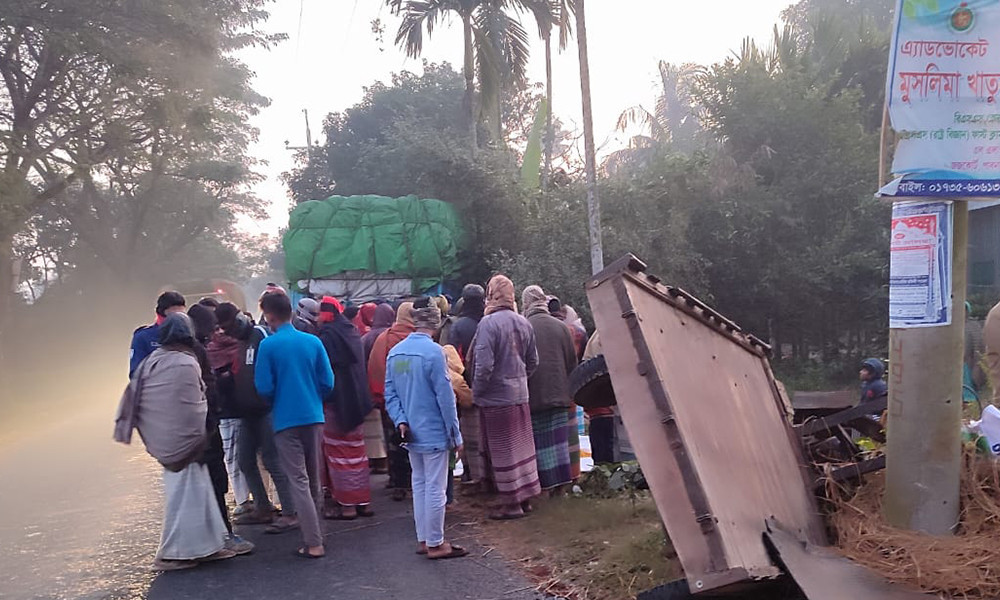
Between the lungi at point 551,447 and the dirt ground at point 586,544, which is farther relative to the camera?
the lungi at point 551,447

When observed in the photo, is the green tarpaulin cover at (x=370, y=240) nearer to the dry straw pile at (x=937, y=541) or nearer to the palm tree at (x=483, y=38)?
the palm tree at (x=483, y=38)

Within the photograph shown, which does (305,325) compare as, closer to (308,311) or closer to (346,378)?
(308,311)

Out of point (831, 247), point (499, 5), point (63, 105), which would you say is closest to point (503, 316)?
point (831, 247)

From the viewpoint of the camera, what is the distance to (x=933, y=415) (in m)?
3.78

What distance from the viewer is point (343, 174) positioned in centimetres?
2984

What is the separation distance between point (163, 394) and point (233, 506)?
259 cm

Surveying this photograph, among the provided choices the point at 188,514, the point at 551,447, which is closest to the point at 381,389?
the point at 551,447

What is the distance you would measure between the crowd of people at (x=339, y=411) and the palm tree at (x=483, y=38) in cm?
1259

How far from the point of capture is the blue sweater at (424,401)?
5.97 m

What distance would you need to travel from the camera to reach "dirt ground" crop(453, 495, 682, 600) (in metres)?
5.08

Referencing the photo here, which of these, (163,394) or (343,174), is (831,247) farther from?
(343,174)

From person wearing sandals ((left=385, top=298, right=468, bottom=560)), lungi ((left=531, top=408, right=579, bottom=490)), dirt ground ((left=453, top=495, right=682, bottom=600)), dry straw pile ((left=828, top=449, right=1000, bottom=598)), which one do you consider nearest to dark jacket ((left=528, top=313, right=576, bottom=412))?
lungi ((left=531, top=408, right=579, bottom=490))

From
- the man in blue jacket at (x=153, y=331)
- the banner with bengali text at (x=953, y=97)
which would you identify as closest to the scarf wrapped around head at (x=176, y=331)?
the man in blue jacket at (x=153, y=331)

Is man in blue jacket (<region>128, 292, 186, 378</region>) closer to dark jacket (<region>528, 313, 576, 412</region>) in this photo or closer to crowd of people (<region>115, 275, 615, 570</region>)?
crowd of people (<region>115, 275, 615, 570</region>)
